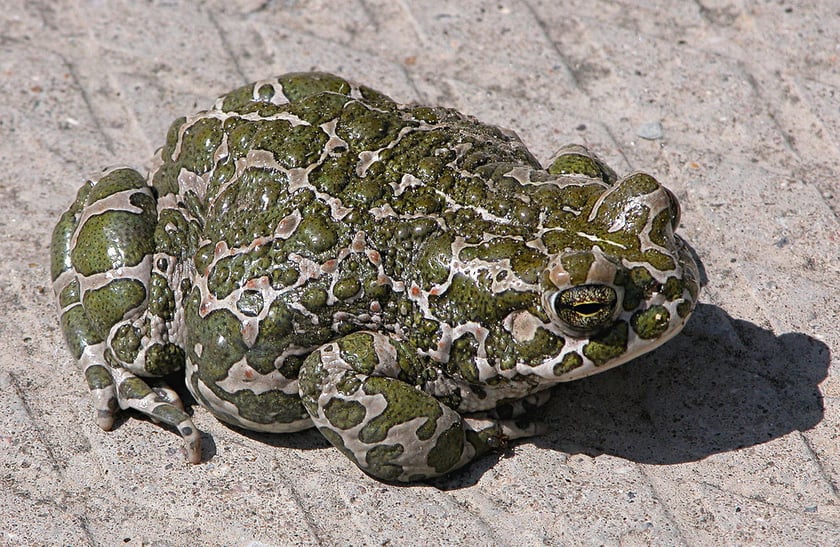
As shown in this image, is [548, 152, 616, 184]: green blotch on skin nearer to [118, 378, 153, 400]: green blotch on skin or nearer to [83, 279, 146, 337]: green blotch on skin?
[83, 279, 146, 337]: green blotch on skin

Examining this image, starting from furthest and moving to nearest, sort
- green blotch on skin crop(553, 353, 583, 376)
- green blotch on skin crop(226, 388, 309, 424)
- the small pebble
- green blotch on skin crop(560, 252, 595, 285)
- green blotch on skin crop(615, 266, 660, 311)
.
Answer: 1. the small pebble
2. green blotch on skin crop(226, 388, 309, 424)
3. green blotch on skin crop(553, 353, 583, 376)
4. green blotch on skin crop(615, 266, 660, 311)
5. green blotch on skin crop(560, 252, 595, 285)

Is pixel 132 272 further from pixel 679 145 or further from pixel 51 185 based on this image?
pixel 679 145

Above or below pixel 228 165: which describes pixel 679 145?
below

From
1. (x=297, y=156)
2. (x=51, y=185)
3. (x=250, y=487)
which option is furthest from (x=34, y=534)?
(x=51, y=185)

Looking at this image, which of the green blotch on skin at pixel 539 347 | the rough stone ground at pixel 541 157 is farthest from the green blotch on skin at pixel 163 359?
the green blotch on skin at pixel 539 347

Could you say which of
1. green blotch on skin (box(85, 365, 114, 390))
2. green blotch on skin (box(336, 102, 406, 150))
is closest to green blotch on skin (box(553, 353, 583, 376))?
green blotch on skin (box(336, 102, 406, 150))

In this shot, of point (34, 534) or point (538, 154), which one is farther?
point (538, 154)

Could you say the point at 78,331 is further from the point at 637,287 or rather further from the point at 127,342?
the point at 637,287
